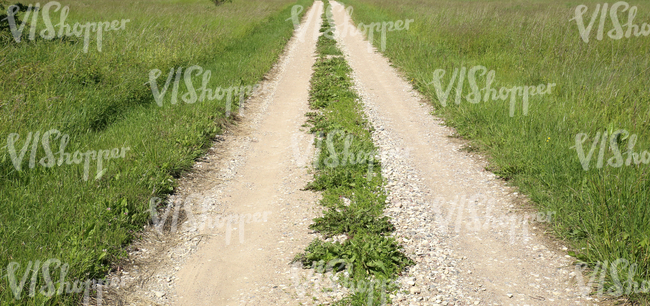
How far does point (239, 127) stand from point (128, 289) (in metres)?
4.86

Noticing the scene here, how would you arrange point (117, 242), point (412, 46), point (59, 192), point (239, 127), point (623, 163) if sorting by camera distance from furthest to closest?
point (412, 46) → point (239, 127) → point (623, 163) → point (59, 192) → point (117, 242)

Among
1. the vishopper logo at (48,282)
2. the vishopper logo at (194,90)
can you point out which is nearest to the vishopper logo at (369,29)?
the vishopper logo at (194,90)

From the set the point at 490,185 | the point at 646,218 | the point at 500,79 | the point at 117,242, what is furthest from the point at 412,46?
the point at 117,242

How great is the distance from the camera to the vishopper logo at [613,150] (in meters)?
5.27

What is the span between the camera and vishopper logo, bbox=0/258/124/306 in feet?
11.0

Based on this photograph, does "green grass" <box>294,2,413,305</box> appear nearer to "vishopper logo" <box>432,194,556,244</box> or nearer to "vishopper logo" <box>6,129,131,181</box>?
"vishopper logo" <box>432,194,556,244</box>

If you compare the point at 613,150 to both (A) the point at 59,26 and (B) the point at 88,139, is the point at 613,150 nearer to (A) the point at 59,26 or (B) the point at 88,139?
(B) the point at 88,139

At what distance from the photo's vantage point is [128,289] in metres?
3.84

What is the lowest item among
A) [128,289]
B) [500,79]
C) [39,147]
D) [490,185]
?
[128,289]

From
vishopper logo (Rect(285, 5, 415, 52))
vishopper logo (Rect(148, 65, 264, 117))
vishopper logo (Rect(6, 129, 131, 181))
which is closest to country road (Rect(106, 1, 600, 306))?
vishopper logo (Rect(6, 129, 131, 181))

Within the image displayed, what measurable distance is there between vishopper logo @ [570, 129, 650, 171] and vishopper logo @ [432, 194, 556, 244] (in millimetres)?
1103

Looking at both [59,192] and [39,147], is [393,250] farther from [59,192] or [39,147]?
[39,147]

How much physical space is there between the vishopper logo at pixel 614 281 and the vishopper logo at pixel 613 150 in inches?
70.7

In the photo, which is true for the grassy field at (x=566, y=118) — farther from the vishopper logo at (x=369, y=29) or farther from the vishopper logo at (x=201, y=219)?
the vishopper logo at (x=369, y=29)
